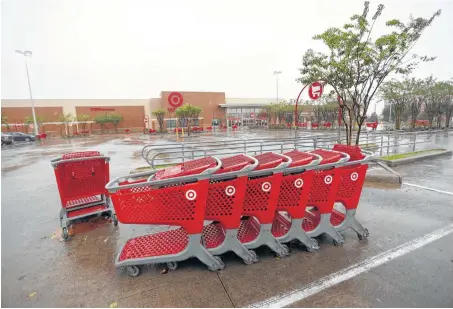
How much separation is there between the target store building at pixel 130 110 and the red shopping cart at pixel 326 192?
3362 centimetres

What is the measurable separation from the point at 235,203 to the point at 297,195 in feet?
2.80

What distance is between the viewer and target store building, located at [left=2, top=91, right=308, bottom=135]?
39.7 metres

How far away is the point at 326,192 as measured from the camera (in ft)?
10.6

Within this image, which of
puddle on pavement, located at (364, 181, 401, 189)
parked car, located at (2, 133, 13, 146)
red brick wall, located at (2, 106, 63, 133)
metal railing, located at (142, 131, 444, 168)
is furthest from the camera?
red brick wall, located at (2, 106, 63, 133)

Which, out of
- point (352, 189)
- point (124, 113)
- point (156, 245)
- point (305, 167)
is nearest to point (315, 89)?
point (352, 189)

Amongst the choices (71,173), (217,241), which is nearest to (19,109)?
(71,173)

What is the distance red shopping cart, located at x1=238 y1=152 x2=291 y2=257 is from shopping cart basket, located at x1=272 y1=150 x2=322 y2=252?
13 cm

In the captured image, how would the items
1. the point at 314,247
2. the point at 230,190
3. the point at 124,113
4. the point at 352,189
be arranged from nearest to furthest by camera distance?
the point at 230,190, the point at 314,247, the point at 352,189, the point at 124,113

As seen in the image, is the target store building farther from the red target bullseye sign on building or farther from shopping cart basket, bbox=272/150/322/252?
shopping cart basket, bbox=272/150/322/252

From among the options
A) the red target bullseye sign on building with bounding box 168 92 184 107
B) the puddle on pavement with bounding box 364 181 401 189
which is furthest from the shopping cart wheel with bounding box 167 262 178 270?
the red target bullseye sign on building with bounding box 168 92 184 107

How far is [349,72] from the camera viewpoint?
6844 mm

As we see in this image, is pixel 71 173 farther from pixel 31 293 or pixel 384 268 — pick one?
pixel 384 268

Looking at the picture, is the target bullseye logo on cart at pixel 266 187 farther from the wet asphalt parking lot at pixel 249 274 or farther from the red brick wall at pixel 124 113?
the red brick wall at pixel 124 113

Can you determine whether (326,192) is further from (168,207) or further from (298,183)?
(168,207)
